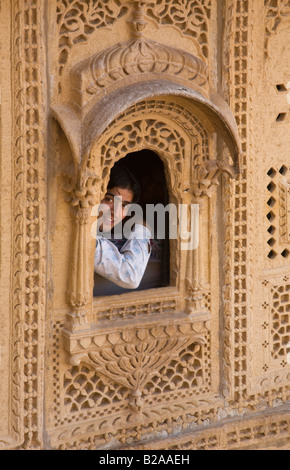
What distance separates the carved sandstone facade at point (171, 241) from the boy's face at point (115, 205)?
11.4 inches

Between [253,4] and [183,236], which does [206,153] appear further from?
[253,4]

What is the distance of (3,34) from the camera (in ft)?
12.8

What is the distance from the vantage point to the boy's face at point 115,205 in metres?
4.58

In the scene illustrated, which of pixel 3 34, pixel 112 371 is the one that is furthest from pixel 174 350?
pixel 3 34

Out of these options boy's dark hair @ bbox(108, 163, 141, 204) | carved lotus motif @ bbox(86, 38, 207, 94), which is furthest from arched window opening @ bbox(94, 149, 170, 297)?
carved lotus motif @ bbox(86, 38, 207, 94)

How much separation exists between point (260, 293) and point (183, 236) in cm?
63

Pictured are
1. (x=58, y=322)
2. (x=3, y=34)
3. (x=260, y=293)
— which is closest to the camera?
(x=3, y=34)

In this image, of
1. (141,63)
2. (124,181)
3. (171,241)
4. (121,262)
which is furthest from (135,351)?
(141,63)

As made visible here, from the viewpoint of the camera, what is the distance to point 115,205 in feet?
15.1

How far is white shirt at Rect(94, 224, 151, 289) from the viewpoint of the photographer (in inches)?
171

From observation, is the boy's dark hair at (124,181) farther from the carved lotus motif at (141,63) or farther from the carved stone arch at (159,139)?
the carved lotus motif at (141,63)

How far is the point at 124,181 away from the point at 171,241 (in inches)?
15.9

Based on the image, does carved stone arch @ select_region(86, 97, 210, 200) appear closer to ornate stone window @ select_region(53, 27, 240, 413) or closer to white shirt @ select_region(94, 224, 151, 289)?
ornate stone window @ select_region(53, 27, 240, 413)

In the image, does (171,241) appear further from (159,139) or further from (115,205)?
(159,139)
